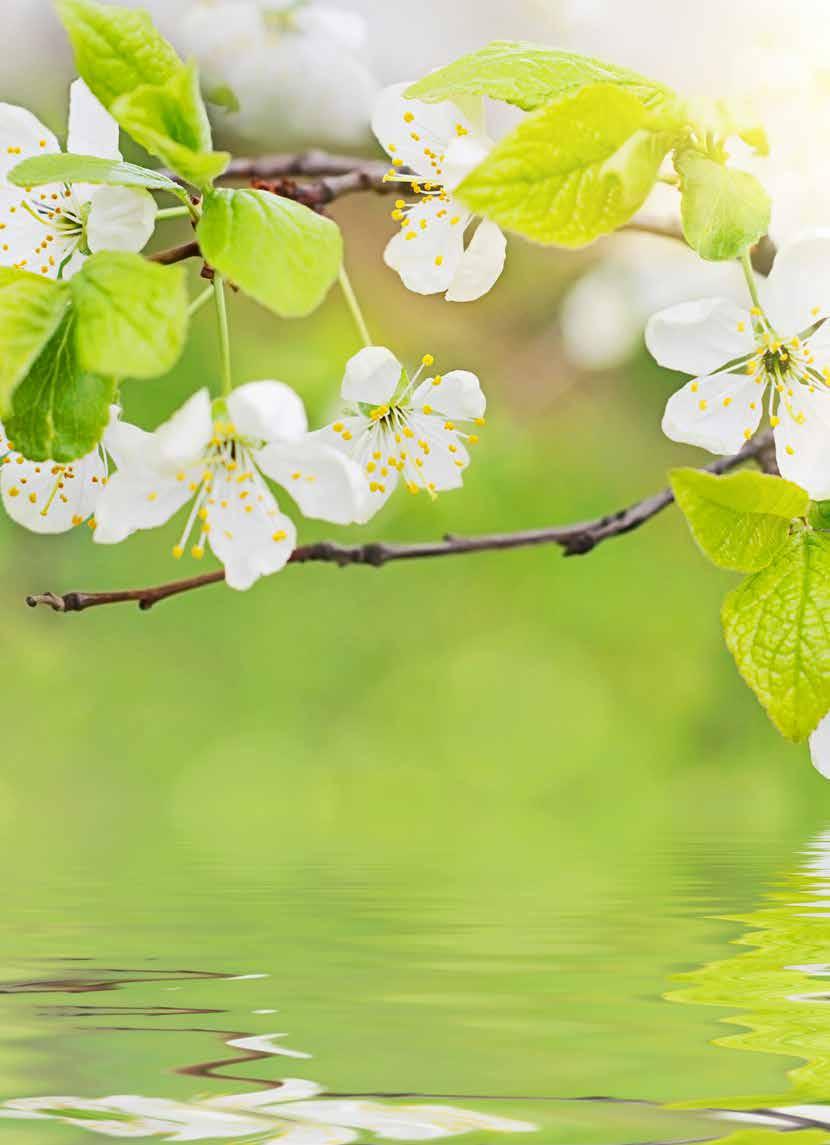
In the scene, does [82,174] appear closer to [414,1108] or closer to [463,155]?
[463,155]

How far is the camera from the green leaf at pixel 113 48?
0.73ft

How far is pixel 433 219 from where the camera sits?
31cm

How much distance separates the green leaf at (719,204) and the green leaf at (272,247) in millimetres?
58

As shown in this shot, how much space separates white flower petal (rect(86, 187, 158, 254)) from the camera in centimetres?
25

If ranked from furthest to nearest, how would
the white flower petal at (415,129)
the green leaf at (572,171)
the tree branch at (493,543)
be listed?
the tree branch at (493,543)
the white flower petal at (415,129)
the green leaf at (572,171)

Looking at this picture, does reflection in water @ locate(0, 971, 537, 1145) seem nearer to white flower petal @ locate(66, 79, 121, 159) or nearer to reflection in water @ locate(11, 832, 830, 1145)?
reflection in water @ locate(11, 832, 830, 1145)

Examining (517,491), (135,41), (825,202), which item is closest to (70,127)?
(135,41)

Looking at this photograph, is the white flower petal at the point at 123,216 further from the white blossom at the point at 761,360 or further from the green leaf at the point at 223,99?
the green leaf at the point at 223,99

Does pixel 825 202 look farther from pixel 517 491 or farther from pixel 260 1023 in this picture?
pixel 517 491

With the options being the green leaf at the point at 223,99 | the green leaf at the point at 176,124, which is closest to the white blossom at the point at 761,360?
the green leaf at the point at 176,124

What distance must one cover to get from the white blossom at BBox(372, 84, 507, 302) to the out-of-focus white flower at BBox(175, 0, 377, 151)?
2.51 ft

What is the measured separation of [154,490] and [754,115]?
12 centimetres

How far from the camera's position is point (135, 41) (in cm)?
22

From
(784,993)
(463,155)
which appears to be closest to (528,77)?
(463,155)
